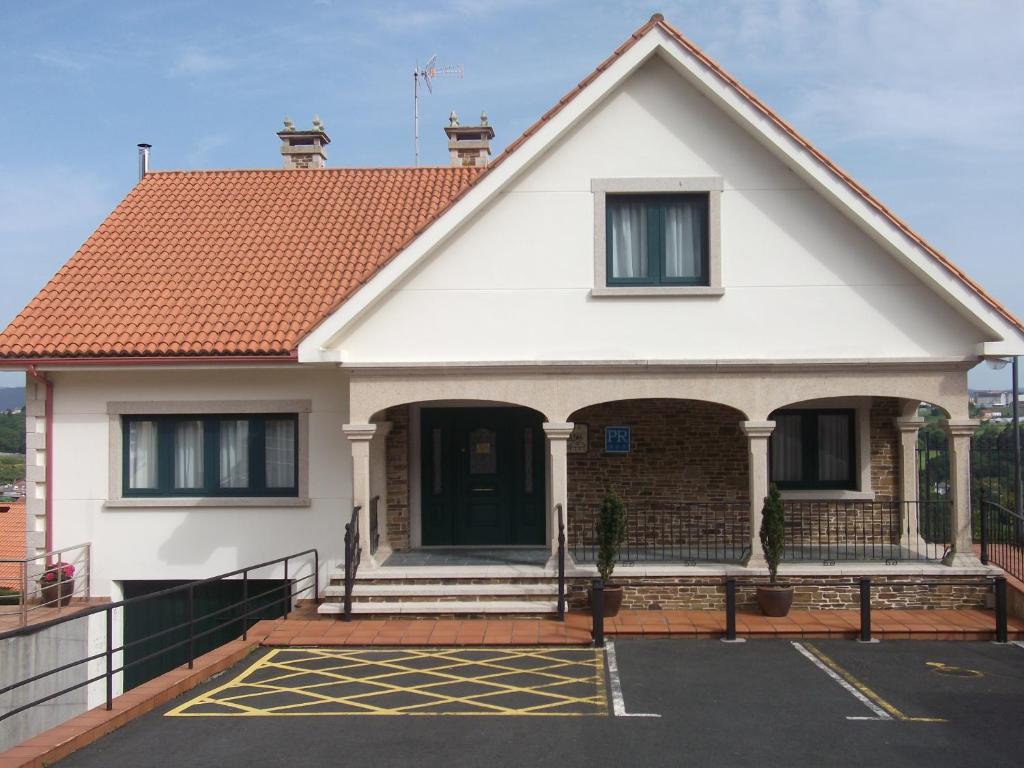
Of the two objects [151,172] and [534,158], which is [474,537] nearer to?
[534,158]

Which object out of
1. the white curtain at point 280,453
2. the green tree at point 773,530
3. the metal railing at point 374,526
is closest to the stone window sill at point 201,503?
the white curtain at point 280,453

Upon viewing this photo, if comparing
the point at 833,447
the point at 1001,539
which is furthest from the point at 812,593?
the point at 833,447

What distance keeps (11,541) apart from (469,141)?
12347 mm

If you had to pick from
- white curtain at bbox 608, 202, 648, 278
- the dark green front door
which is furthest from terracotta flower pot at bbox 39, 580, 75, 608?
white curtain at bbox 608, 202, 648, 278

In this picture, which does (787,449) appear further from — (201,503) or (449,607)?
(201,503)

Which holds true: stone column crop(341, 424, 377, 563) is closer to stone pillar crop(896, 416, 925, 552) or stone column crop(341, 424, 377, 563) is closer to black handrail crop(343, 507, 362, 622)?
black handrail crop(343, 507, 362, 622)

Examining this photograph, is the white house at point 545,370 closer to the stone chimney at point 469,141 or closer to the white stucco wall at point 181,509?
the white stucco wall at point 181,509

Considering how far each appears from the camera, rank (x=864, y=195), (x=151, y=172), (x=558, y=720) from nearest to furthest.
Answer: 1. (x=558, y=720)
2. (x=864, y=195)
3. (x=151, y=172)

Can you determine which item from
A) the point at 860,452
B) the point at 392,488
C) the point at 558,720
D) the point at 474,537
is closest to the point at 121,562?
the point at 392,488

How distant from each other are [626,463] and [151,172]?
11421 millimetres

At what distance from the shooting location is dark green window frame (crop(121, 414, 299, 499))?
15.9 meters

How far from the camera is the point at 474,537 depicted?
16656 mm

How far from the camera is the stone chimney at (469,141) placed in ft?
73.9

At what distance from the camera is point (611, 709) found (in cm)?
971
